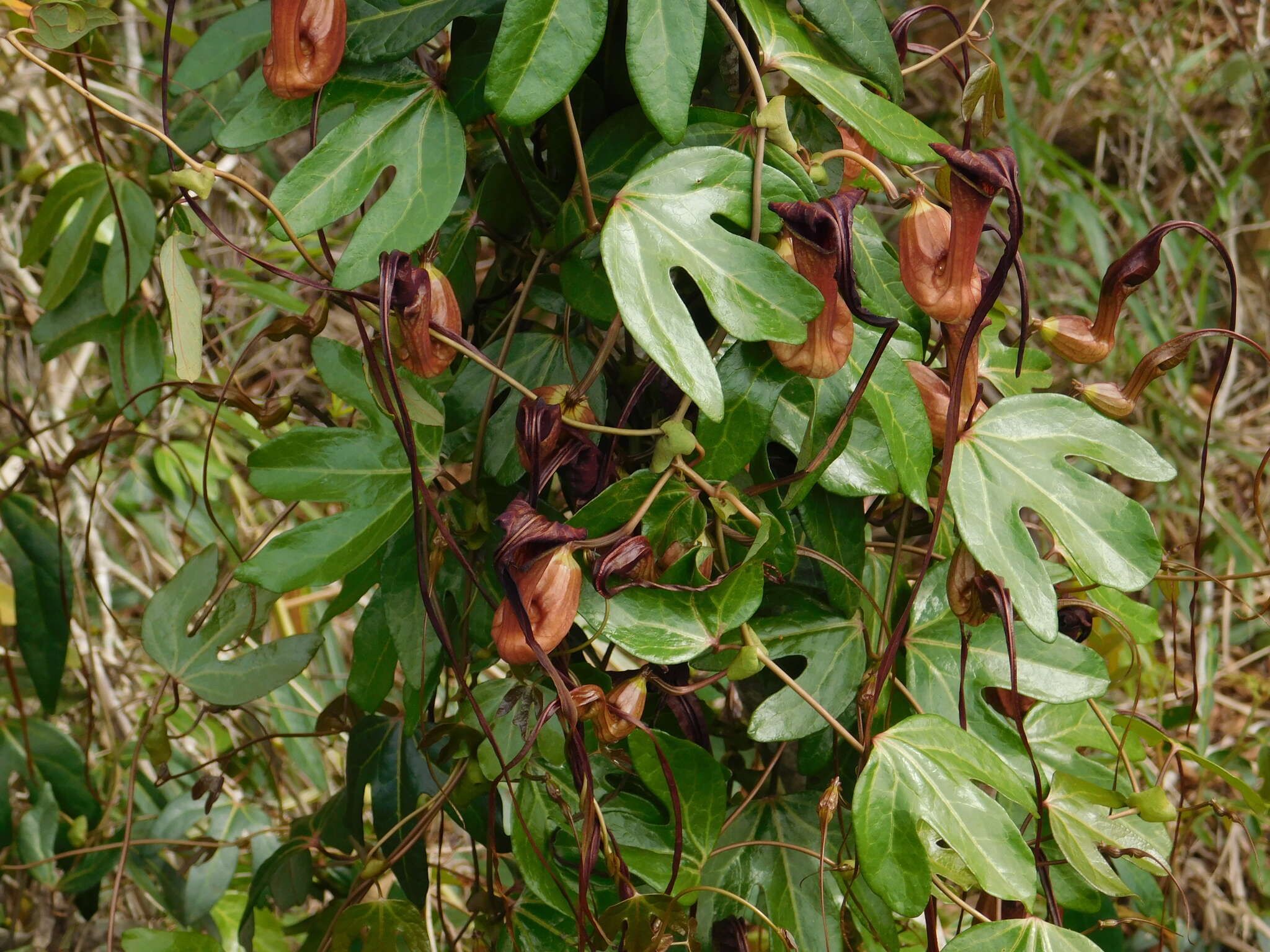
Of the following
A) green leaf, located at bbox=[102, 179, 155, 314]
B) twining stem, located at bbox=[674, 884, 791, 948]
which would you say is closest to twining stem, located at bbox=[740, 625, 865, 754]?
twining stem, located at bbox=[674, 884, 791, 948]

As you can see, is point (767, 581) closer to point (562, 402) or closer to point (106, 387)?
point (562, 402)

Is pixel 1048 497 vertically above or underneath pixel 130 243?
underneath

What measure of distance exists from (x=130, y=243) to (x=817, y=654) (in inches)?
28.1

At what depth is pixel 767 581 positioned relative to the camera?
27.4 inches

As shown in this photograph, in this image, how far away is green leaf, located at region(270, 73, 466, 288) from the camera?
22.5 inches

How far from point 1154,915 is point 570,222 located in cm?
76

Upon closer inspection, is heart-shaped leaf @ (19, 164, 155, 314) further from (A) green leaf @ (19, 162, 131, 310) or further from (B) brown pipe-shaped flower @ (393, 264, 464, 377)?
(B) brown pipe-shaped flower @ (393, 264, 464, 377)

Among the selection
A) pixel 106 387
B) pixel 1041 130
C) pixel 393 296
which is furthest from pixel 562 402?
pixel 1041 130

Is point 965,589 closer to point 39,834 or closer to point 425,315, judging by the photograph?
point 425,315

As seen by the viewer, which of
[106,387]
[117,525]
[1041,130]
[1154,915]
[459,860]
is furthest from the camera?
[1041,130]

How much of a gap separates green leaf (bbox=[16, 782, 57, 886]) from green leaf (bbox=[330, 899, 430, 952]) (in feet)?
1.69

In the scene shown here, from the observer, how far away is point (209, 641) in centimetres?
88

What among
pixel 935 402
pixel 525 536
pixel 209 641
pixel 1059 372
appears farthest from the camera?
pixel 1059 372

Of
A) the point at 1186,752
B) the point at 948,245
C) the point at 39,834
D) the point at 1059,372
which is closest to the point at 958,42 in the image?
the point at 948,245
